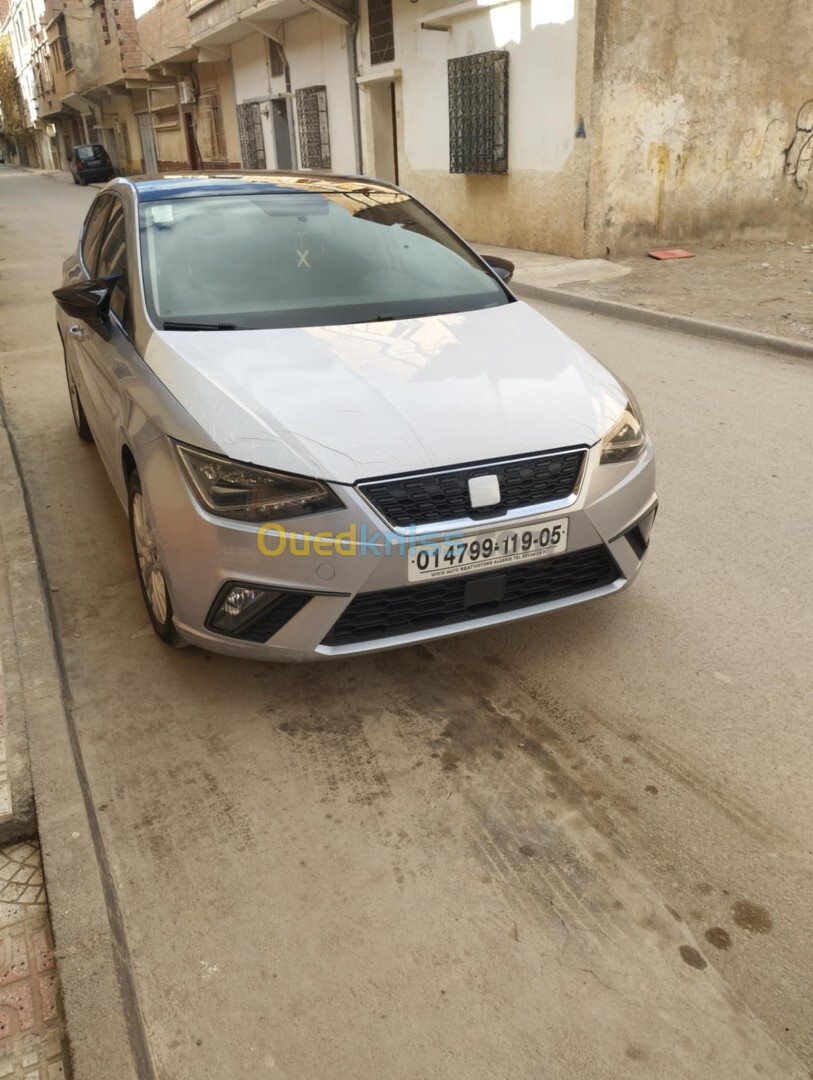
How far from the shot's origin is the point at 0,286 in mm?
11852

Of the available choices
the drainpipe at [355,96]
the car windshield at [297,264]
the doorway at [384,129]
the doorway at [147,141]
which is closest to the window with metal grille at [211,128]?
the doorway at [147,141]

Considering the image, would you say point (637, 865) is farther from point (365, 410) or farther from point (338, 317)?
point (338, 317)

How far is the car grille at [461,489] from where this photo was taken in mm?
2615

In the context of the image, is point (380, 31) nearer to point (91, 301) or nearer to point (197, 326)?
point (91, 301)

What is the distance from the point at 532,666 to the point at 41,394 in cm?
499

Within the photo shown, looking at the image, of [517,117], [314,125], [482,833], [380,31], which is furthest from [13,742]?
[314,125]

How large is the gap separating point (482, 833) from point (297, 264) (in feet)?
8.08

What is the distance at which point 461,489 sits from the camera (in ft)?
8.77

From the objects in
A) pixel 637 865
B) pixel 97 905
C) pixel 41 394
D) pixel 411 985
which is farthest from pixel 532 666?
pixel 41 394

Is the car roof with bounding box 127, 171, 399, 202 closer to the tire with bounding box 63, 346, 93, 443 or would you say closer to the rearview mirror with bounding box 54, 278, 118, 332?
the rearview mirror with bounding box 54, 278, 118, 332

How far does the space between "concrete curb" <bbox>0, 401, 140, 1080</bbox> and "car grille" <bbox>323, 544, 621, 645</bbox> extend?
0.87m

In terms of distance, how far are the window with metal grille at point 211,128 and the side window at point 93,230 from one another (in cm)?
2293

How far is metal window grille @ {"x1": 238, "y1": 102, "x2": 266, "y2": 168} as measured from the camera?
22.5 metres

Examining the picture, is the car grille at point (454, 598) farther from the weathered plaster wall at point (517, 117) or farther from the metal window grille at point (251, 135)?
the metal window grille at point (251, 135)
